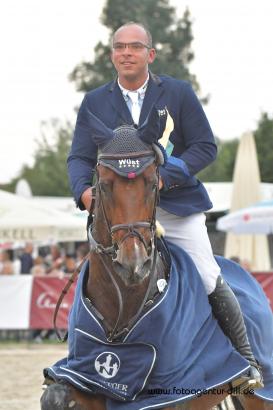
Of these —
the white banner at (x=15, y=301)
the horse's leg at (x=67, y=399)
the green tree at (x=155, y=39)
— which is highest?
the green tree at (x=155, y=39)

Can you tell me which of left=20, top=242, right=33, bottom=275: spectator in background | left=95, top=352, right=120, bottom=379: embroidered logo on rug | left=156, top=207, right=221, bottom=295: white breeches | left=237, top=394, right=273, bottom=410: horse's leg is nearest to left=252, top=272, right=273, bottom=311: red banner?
left=20, top=242, right=33, bottom=275: spectator in background

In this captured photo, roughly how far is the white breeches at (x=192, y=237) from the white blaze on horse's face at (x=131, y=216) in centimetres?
100

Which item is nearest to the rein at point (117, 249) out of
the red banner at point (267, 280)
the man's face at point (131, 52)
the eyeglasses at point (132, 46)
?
the man's face at point (131, 52)

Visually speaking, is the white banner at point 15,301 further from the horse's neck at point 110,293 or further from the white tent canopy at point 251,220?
the horse's neck at point 110,293

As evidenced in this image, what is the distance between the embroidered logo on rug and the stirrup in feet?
3.06

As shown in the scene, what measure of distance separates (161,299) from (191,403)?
71cm

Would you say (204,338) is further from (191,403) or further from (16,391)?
(16,391)

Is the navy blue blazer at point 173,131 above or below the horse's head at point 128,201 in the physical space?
above

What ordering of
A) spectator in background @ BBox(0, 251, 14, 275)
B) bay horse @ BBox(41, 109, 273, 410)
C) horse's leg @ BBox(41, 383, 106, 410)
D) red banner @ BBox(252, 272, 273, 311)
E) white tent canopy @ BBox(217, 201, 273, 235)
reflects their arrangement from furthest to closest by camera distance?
spectator in background @ BBox(0, 251, 14, 275), white tent canopy @ BBox(217, 201, 273, 235), red banner @ BBox(252, 272, 273, 311), horse's leg @ BBox(41, 383, 106, 410), bay horse @ BBox(41, 109, 273, 410)

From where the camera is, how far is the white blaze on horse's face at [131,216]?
539 cm

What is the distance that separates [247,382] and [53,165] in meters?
62.9

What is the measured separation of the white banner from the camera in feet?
64.0

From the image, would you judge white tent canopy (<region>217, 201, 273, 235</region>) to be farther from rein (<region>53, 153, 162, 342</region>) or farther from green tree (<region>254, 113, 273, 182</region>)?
green tree (<region>254, 113, 273, 182</region>)

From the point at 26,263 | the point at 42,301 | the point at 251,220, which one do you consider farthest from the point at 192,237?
the point at 26,263
